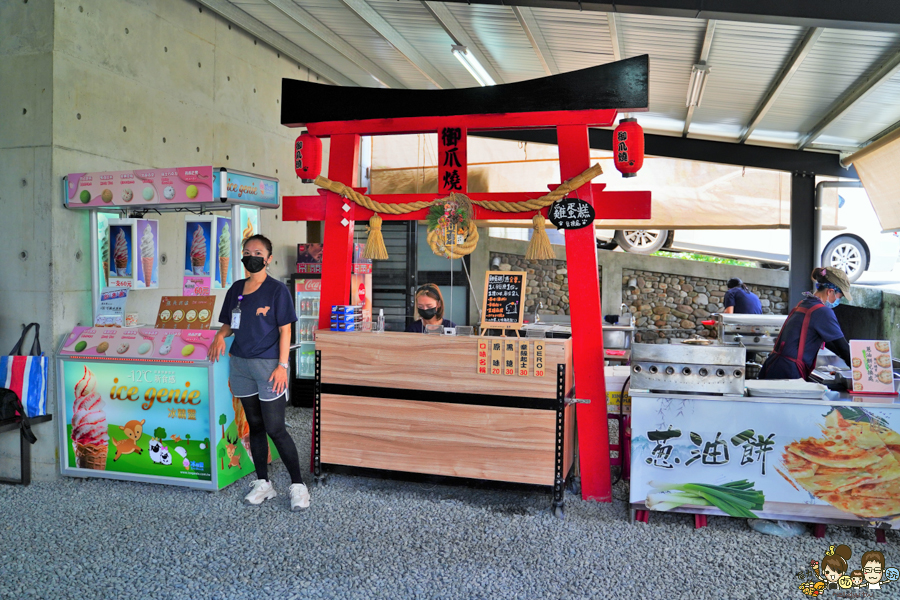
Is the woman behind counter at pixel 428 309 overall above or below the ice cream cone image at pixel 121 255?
below

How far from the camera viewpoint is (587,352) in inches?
171

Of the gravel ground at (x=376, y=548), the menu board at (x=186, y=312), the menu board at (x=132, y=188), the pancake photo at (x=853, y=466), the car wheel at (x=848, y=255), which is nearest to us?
the gravel ground at (x=376, y=548)

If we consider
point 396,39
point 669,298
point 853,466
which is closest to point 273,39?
point 396,39

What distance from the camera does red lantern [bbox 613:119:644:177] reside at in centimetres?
431

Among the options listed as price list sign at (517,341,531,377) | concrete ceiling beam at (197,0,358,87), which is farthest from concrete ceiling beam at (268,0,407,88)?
price list sign at (517,341,531,377)

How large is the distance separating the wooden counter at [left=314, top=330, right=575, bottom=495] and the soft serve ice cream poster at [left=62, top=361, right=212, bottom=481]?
2.91ft

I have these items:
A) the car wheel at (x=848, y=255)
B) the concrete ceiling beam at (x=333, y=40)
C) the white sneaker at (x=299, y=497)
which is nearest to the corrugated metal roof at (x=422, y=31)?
the concrete ceiling beam at (x=333, y=40)

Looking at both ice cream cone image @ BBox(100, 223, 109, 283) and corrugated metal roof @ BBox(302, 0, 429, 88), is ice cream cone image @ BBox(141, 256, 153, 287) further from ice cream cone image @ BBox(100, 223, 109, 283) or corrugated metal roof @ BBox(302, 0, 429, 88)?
corrugated metal roof @ BBox(302, 0, 429, 88)

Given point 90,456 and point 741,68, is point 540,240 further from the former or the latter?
point 90,456

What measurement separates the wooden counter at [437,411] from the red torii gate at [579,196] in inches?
7.5

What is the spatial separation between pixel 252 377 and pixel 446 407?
1.33 meters

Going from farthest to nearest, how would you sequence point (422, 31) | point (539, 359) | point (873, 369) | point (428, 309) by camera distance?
point (422, 31)
point (428, 309)
point (539, 359)
point (873, 369)

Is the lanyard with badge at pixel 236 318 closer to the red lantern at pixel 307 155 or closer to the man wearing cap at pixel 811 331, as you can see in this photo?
the red lantern at pixel 307 155

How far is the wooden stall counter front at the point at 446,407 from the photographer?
4.11 meters
